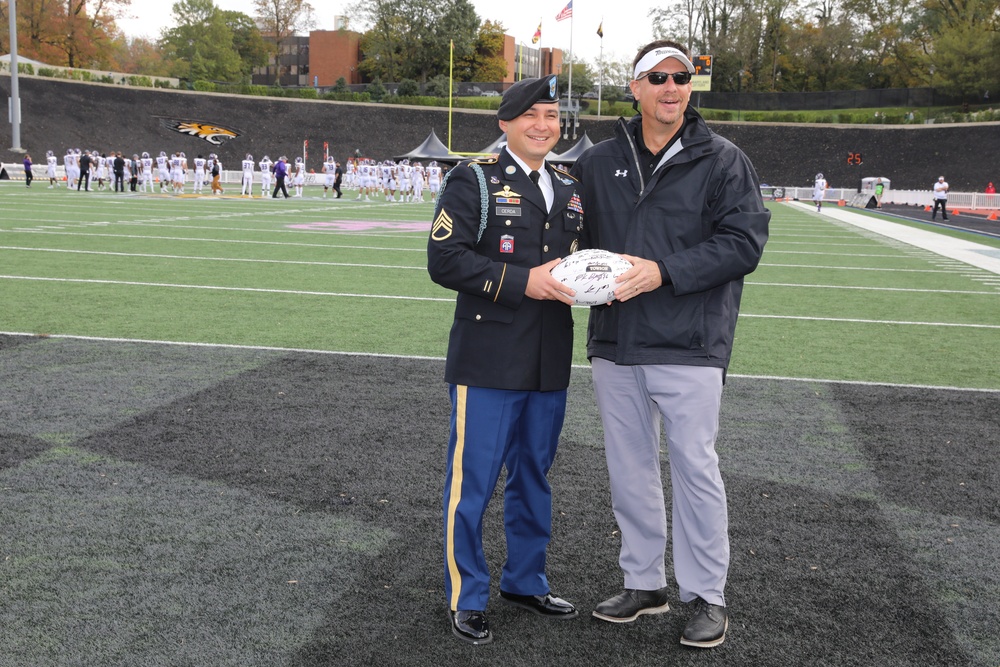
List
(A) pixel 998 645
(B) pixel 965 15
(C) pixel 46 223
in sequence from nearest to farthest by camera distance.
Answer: (A) pixel 998 645
(C) pixel 46 223
(B) pixel 965 15

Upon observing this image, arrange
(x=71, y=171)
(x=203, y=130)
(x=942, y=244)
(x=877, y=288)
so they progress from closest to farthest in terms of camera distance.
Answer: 1. (x=877, y=288)
2. (x=942, y=244)
3. (x=71, y=171)
4. (x=203, y=130)

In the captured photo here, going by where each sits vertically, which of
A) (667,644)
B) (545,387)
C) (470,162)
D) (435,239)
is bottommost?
(667,644)

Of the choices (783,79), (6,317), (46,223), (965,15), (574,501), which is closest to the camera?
(574,501)

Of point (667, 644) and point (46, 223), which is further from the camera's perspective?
point (46, 223)

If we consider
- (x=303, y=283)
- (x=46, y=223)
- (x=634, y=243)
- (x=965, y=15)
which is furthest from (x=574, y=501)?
(x=965, y=15)

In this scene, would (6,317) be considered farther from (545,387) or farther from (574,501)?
(545,387)

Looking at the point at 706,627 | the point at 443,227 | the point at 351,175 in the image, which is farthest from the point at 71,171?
the point at 706,627

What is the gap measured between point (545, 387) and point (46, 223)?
18215 millimetres

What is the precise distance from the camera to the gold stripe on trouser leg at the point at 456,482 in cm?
330

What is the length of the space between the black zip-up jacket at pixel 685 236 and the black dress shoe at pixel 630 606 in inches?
32.6

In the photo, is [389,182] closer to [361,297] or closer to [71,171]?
[71,171]

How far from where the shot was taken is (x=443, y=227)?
10.7 feet

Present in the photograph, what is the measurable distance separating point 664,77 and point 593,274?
706 mm

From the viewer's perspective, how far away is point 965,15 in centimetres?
7625
